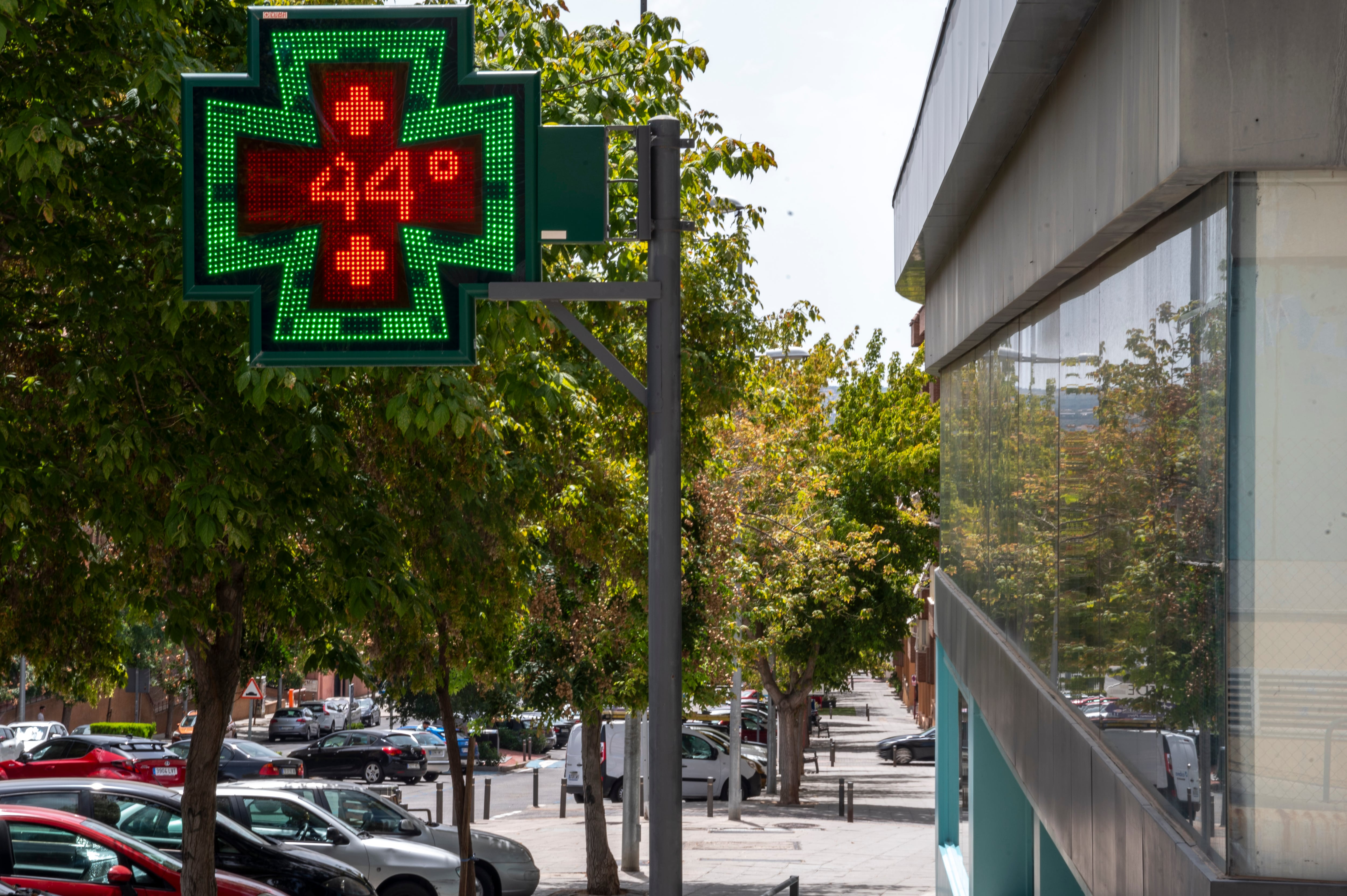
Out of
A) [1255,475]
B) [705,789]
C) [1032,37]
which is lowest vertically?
[705,789]

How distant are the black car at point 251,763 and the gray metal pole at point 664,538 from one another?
30.5 metres

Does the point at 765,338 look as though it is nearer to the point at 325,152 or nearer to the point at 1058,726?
the point at 1058,726

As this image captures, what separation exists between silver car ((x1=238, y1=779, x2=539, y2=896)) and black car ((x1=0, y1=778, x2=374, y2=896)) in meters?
2.97

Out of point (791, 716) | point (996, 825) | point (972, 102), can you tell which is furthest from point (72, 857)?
point (791, 716)

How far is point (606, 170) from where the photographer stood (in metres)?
4.36

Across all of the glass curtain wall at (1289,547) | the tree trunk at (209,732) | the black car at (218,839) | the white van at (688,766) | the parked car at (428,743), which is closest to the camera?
the glass curtain wall at (1289,547)

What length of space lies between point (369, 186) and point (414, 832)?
45.9 feet

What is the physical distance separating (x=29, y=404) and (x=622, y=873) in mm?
13894

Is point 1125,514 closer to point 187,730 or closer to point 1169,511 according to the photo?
point 1169,511

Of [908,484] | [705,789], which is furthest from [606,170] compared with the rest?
[908,484]

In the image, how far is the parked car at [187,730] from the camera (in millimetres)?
40344

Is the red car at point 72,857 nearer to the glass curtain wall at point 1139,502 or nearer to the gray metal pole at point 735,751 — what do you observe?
the glass curtain wall at point 1139,502

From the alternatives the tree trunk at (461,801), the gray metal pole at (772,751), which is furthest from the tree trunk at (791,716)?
the tree trunk at (461,801)

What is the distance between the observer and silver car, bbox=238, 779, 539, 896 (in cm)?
1647
